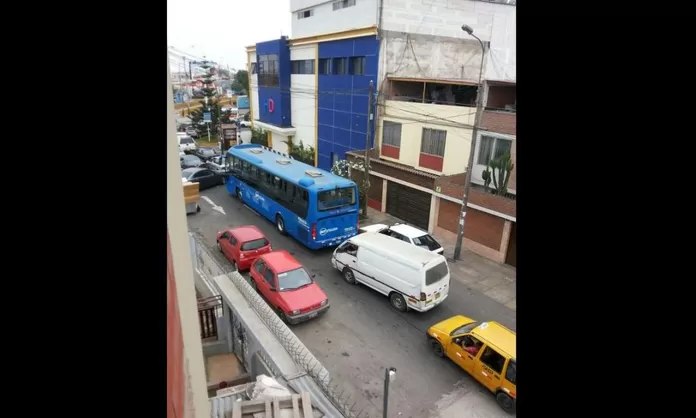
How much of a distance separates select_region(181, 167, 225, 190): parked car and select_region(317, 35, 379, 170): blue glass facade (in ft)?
19.6

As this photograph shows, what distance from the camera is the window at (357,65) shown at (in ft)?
63.2

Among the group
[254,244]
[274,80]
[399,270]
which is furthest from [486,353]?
[274,80]

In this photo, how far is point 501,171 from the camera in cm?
1345

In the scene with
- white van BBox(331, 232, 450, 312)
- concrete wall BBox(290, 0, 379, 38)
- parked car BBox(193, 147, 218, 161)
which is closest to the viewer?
white van BBox(331, 232, 450, 312)

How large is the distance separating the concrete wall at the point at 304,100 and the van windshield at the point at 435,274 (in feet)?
50.9

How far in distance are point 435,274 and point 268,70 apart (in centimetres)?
2084

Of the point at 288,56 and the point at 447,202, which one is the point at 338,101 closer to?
the point at 288,56

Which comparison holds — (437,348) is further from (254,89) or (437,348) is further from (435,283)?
(254,89)

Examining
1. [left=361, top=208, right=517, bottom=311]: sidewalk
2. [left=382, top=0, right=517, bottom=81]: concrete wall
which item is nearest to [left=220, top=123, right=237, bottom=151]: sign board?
[left=382, top=0, right=517, bottom=81]: concrete wall

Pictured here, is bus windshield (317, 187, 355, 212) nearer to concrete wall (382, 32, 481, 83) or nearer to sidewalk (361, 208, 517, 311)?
sidewalk (361, 208, 517, 311)

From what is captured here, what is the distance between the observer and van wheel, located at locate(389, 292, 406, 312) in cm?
1017

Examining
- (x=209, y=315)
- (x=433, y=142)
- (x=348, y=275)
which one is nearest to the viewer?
(x=209, y=315)

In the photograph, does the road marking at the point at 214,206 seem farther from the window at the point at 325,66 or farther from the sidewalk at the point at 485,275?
the sidewalk at the point at 485,275
